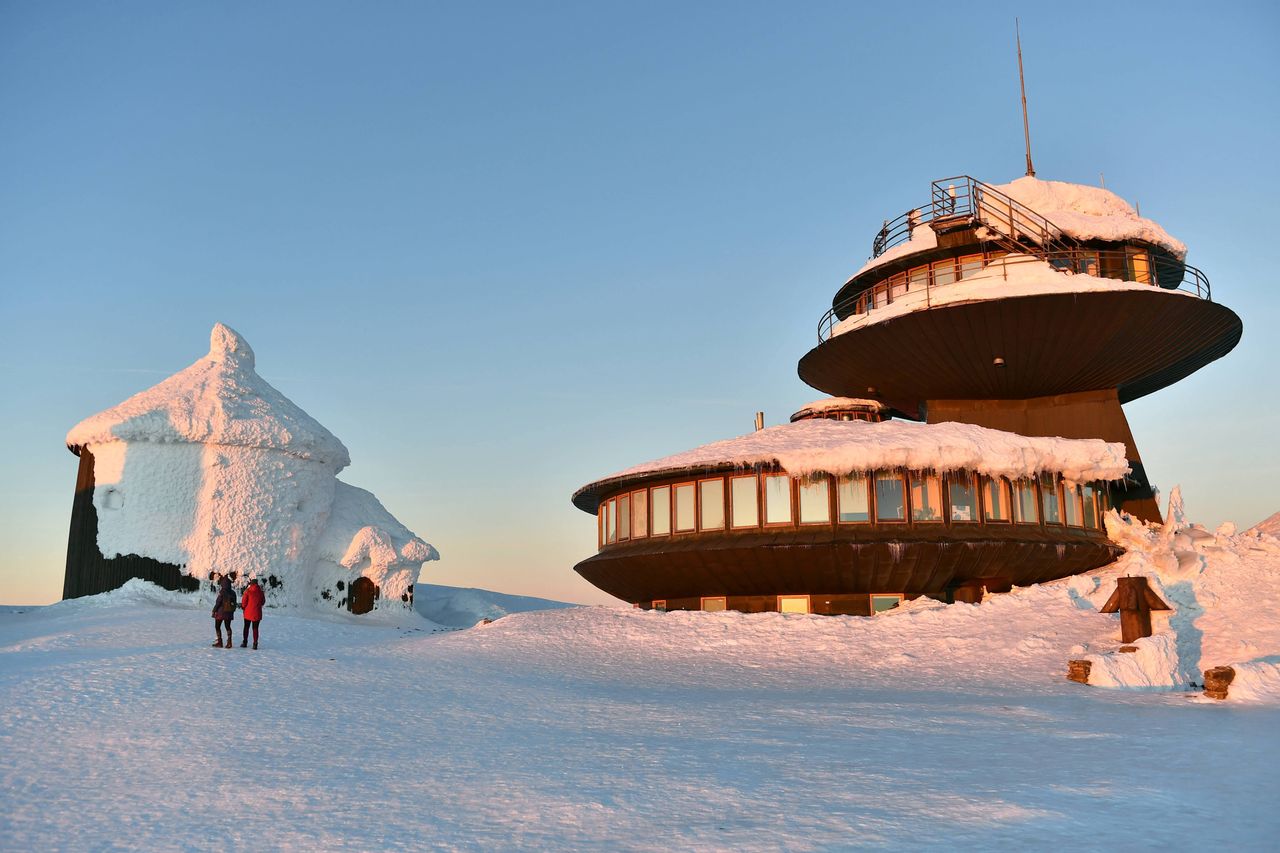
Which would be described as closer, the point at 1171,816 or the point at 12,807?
the point at 1171,816

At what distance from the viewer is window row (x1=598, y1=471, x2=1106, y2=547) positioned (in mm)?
26578

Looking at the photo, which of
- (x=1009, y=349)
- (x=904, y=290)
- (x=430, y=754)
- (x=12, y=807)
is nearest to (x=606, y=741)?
(x=430, y=754)

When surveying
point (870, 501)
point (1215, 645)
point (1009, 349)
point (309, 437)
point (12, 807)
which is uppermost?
point (1009, 349)

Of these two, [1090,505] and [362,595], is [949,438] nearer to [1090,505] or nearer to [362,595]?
[1090,505]

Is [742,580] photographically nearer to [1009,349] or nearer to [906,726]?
[1009,349]

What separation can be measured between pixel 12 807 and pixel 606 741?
19.3 feet

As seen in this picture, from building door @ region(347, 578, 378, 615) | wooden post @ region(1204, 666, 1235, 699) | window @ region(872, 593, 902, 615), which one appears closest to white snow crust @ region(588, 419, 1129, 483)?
window @ region(872, 593, 902, 615)

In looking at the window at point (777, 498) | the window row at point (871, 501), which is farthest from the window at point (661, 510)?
the window at point (777, 498)

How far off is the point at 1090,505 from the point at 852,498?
809cm

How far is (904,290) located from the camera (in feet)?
121

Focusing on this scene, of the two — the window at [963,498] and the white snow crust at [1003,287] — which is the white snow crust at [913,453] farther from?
the white snow crust at [1003,287]

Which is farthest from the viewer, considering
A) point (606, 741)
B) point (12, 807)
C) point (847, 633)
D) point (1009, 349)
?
point (1009, 349)

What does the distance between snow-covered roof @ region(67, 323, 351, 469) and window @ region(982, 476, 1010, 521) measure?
24022mm

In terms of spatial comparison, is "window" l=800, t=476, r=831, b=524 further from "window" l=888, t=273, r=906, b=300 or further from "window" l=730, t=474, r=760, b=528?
"window" l=888, t=273, r=906, b=300
